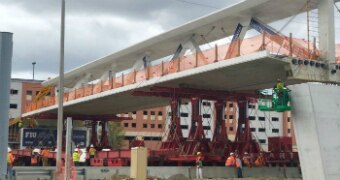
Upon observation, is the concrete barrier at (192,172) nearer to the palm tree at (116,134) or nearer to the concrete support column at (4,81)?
the concrete support column at (4,81)

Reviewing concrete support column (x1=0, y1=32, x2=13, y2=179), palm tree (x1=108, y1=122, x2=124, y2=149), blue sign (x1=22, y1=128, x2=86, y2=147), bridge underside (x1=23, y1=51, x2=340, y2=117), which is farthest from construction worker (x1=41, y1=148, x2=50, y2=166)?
palm tree (x1=108, y1=122, x2=124, y2=149)

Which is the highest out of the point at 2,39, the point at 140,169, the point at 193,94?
the point at 193,94

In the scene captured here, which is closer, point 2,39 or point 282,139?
point 2,39

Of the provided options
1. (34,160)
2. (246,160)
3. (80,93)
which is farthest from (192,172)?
(80,93)

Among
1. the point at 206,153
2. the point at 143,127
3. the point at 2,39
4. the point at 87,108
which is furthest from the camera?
the point at 143,127

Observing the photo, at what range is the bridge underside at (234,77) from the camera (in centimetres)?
2386

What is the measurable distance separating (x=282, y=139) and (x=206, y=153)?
6716 mm

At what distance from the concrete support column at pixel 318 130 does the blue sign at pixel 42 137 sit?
39.0m

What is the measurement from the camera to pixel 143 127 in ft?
328

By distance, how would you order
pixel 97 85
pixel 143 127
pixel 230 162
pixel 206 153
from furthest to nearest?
pixel 143 127
pixel 97 85
pixel 206 153
pixel 230 162

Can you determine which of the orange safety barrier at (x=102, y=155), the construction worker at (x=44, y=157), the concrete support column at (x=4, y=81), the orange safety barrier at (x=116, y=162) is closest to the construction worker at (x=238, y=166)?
the orange safety barrier at (x=116, y=162)

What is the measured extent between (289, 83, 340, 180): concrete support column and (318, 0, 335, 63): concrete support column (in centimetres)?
537

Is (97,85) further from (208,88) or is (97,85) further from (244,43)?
(244,43)

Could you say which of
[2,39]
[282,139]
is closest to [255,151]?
[282,139]
